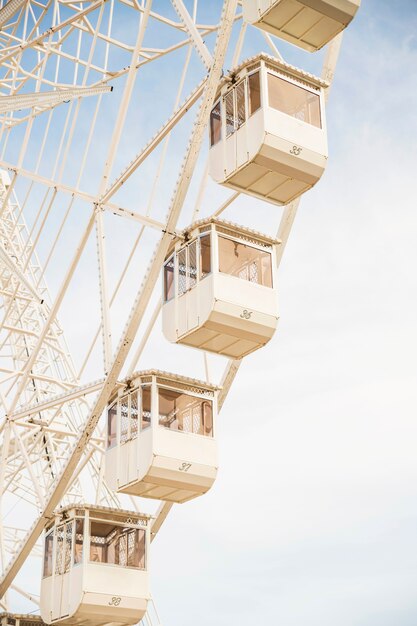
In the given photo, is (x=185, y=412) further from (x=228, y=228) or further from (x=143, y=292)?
(x=228, y=228)

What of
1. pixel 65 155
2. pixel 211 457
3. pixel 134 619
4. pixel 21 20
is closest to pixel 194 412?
pixel 211 457

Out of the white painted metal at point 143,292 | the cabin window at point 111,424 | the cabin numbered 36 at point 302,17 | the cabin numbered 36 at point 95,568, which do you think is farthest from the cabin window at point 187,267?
the cabin numbered 36 at point 95,568

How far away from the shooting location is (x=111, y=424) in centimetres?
2925

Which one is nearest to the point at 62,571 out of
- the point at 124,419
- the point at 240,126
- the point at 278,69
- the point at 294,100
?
the point at 124,419

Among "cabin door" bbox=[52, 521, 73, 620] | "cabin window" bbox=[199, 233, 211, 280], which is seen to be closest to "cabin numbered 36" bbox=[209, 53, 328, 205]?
"cabin window" bbox=[199, 233, 211, 280]

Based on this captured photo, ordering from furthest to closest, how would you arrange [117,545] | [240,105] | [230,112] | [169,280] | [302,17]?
1. [117,545]
2. [169,280]
3. [230,112]
4. [240,105]
5. [302,17]

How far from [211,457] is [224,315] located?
3.81 metres

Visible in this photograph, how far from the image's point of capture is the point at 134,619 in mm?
29812

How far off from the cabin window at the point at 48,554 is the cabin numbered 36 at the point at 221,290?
21.4ft

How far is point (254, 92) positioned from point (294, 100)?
1.01 metres

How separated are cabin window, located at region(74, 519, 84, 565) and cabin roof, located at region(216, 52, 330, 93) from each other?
11.5m

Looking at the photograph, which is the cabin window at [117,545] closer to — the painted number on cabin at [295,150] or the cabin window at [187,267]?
the cabin window at [187,267]

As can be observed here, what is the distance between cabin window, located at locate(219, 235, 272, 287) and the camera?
2791 centimetres

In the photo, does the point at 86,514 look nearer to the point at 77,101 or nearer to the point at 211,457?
the point at 211,457
